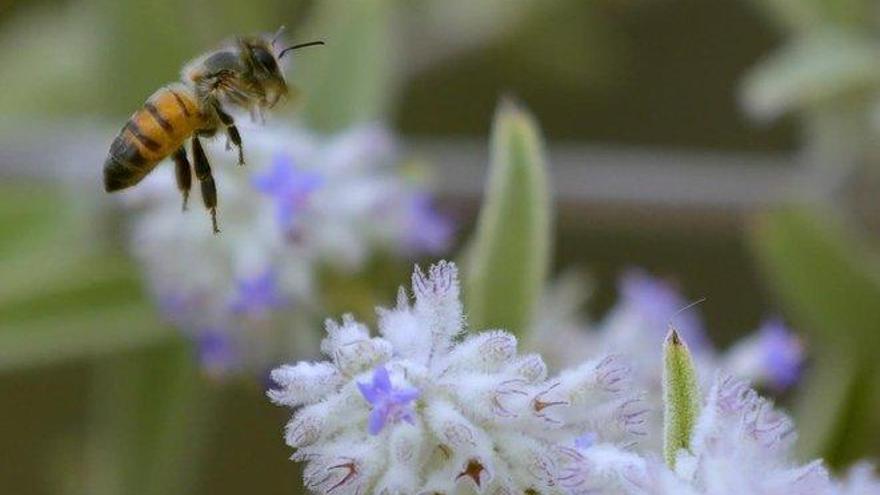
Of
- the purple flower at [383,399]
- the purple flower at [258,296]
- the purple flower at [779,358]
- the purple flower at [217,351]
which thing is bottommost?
the purple flower at [779,358]

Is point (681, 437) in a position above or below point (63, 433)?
above

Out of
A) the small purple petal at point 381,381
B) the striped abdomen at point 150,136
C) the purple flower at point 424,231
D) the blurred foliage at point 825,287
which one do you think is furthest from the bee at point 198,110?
the blurred foliage at point 825,287

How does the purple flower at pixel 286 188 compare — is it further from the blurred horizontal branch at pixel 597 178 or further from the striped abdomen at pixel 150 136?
the blurred horizontal branch at pixel 597 178

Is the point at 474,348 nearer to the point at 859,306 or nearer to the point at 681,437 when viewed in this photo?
the point at 681,437

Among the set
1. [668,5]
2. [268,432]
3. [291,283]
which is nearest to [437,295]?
[291,283]

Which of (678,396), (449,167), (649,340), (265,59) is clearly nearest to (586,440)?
(678,396)

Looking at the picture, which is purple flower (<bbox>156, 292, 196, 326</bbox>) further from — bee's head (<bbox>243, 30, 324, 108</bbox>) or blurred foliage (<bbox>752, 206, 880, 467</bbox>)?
blurred foliage (<bbox>752, 206, 880, 467</bbox>)

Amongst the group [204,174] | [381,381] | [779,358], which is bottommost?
[779,358]

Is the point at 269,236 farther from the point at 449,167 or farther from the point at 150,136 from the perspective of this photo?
the point at 449,167
